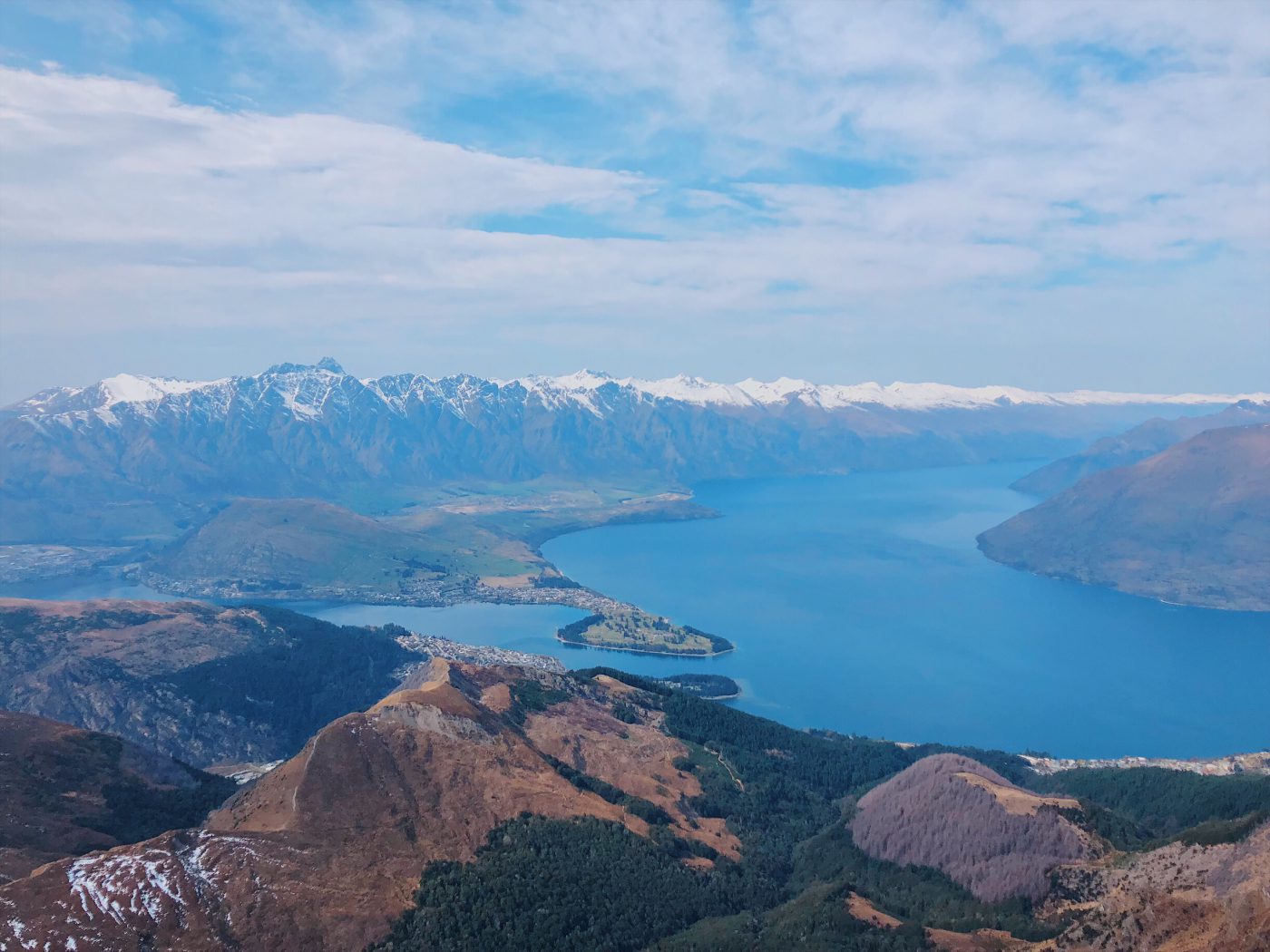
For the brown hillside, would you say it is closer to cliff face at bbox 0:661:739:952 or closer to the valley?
the valley

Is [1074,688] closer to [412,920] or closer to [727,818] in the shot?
[727,818]

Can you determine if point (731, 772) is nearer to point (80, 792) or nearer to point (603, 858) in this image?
point (603, 858)

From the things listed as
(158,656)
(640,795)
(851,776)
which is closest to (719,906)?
(640,795)

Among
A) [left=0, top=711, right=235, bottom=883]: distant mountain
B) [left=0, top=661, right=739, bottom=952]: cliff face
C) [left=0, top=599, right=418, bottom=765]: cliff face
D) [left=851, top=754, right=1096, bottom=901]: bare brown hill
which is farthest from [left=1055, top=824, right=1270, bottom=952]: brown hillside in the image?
[left=0, top=599, right=418, bottom=765]: cliff face

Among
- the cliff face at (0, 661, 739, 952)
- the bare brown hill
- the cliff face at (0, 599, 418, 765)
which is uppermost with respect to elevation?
the cliff face at (0, 661, 739, 952)

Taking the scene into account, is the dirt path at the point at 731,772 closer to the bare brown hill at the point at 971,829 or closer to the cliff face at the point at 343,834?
the cliff face at the point at 343,834

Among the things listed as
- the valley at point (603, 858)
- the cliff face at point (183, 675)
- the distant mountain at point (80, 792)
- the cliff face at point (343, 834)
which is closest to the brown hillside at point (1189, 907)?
the valley at point (603, 858)
